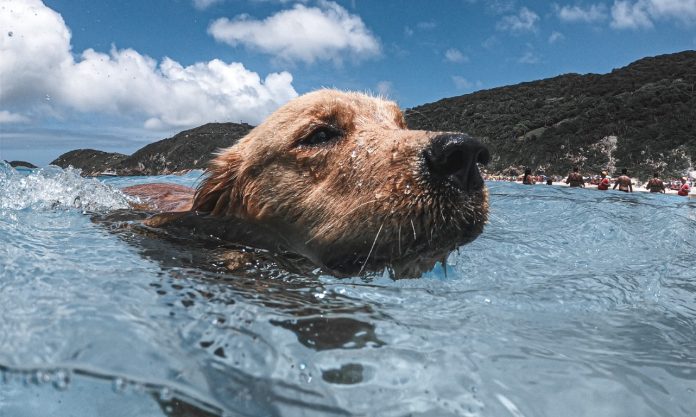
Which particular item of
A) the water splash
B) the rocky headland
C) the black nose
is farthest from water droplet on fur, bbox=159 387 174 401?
the rocky headland

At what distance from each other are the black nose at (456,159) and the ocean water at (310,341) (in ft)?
2.75

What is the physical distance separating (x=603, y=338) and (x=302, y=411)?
2006 millimetres

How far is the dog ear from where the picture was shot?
14.1 feet

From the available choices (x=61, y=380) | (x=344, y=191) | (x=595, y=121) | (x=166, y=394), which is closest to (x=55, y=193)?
(x=344, y=191)

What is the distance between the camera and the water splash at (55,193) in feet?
20.2

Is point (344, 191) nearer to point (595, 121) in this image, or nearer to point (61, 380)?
point (61, 380)

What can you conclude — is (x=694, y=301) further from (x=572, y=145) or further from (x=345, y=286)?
(x=572, y=145)

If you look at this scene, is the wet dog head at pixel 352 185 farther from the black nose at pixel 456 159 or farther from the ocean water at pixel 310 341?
the ocean water at pixel 310 341

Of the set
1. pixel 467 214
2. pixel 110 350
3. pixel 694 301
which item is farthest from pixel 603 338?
pixel 110 350

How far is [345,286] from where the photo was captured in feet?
11.1

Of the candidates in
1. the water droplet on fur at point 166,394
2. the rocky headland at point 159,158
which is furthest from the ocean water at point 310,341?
the rocky headland at point 159,158

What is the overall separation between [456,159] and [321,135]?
136cm

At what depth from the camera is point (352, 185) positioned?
11.0 feet

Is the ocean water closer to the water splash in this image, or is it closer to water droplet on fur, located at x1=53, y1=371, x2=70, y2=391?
water droplet on fur, located at x1=53, y1=371, x2=70, y2=391
